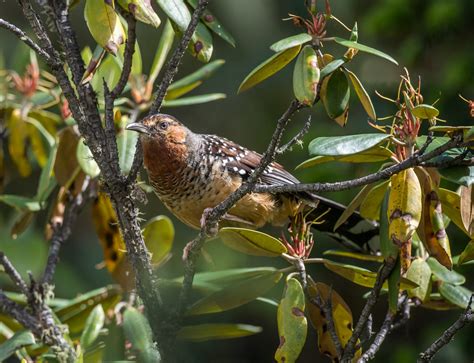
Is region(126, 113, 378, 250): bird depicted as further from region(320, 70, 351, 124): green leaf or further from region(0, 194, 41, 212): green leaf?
region(320, 70, 351, 124): green leaf

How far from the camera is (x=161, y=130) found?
3.97 metres

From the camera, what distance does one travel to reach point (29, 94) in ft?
13.5

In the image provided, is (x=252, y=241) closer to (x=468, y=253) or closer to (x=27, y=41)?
(x=468, y=253)

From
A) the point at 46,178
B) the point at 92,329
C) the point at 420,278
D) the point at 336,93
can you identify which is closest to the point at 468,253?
the point at 420,278

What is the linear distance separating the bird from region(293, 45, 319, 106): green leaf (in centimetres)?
122

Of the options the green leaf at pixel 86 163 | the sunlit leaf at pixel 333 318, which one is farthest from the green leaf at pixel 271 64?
the green leaf at pixel 86 163

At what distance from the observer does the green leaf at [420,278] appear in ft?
10.1

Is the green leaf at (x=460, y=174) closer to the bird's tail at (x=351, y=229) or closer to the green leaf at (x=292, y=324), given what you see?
the green leaf at (x=292, y=324)

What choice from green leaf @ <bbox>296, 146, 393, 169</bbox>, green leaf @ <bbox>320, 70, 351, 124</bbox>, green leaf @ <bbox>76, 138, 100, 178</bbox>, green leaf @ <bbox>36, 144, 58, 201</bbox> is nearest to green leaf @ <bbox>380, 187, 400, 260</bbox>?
green leaf @ <bbox>296, 146, 393, 169</bbox>

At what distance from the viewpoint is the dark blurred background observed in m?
4.41

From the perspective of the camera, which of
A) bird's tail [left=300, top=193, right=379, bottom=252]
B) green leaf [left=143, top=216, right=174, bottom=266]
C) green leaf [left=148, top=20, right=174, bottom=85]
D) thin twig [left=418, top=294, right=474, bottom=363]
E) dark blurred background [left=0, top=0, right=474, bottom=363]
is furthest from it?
dark blurred background [left=0, top=0, right=474, bottom=363]

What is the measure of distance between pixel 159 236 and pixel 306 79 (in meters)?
1.49

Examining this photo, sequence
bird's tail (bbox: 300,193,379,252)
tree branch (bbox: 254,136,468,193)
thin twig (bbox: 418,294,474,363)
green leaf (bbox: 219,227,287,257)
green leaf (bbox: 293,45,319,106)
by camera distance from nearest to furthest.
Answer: tree branch (bbox: 254,136,468,193) < green leaf (bbox: 293,45,319,106) < thin twig (bbox: 418,294,474,363) < green leaf (bbox: 219,227,287,257) < bird's tail (bbox: 300,193,379,252)

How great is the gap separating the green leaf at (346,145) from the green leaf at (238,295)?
67 centimetres
